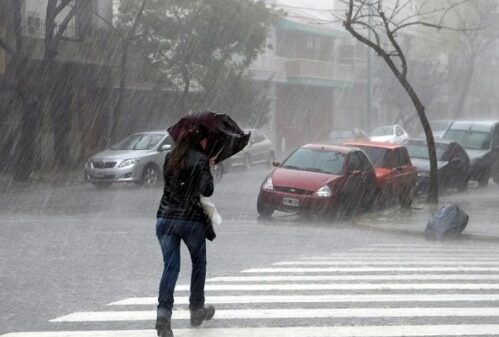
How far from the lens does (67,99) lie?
113ft

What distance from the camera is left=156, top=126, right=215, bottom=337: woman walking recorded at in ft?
23.5

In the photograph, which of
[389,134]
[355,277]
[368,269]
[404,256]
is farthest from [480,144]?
[355,277]

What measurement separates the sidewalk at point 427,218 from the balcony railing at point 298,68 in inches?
987

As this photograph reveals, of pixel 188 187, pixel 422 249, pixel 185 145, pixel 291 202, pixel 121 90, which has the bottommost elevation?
pixel 291 202

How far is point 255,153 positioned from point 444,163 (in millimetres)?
11549

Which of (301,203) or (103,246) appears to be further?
(301,203)

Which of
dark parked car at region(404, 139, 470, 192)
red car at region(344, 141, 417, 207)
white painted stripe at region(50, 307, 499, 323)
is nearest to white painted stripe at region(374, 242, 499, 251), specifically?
red car at region(344, 141, 417, 207)

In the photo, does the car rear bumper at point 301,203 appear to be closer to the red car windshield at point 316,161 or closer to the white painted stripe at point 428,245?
the red car windshield at point 316,161

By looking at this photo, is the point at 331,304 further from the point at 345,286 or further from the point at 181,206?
the point at 181,206

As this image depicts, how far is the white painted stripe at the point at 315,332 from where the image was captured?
24.4 feet

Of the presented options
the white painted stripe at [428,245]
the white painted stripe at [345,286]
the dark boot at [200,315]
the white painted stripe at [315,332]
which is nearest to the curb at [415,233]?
the white painted stripe at [428,245]

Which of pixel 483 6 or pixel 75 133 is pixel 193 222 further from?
pixel 483 6

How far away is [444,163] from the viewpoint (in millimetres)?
25641

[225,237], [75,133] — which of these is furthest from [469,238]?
[75,133]
